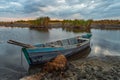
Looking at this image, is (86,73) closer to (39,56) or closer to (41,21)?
(39,56)

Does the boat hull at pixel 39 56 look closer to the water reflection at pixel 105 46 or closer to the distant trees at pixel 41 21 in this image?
the water reflection at pixel 105 46

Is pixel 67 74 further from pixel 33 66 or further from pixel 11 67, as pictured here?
pixel 11 67

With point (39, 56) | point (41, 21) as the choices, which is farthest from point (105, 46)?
point (41, 21)

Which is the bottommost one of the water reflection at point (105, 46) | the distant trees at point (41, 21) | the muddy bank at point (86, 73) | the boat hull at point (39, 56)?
the water reflection at point (105, 46)

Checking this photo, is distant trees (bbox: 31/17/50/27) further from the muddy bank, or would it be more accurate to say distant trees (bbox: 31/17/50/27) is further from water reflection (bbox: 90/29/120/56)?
the muddy bank

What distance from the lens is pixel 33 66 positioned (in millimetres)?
15594

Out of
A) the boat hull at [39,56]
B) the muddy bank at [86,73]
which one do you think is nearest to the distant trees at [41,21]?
the boat hull at [39,56]

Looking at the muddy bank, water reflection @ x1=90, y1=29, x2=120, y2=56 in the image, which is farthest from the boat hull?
water reflection @ x1=90, y1=29, x2=120, y2=56

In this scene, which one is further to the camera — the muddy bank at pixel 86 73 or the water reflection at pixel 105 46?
the water reflection at pixel 105 46

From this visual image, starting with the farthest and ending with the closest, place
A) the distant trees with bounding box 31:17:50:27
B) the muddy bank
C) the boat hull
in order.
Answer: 1. the distant trees with bounding box 31:17:50:27
2. the boat hull
3. the muddy bank

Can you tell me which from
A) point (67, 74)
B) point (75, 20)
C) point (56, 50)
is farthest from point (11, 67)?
point (75, 20)

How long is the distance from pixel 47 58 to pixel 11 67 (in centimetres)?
371

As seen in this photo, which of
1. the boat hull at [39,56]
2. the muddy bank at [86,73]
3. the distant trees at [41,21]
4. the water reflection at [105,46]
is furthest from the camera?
the distant trees at [41,21]

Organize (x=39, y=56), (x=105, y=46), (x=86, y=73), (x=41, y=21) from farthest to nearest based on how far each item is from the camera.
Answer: (x=41, y=21) → (x=105, y=46) → (x=39, y=56) → (x=86, y=73)
